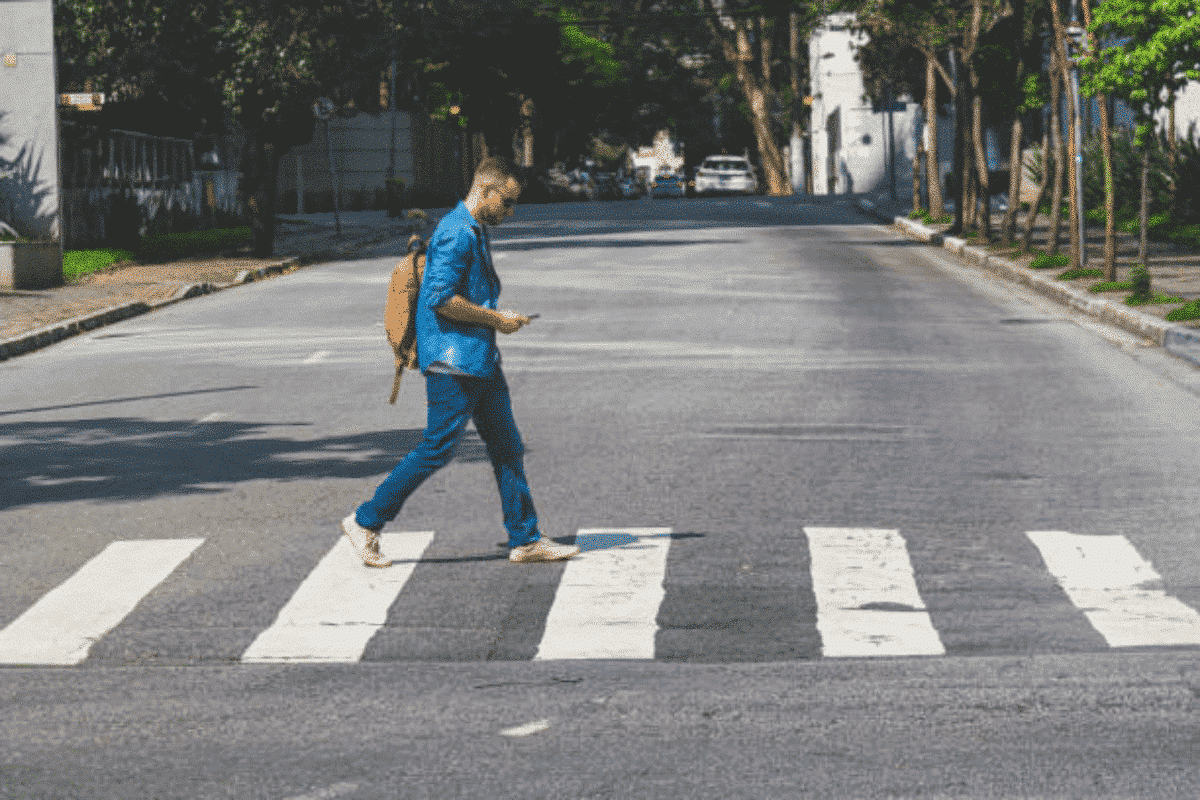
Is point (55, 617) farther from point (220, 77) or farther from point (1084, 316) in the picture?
point (220, 77)

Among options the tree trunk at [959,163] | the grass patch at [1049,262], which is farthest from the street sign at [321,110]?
the grass patch at [1049,262]

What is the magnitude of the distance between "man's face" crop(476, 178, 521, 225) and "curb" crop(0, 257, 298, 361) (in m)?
13.1

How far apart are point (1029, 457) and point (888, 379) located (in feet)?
14.8

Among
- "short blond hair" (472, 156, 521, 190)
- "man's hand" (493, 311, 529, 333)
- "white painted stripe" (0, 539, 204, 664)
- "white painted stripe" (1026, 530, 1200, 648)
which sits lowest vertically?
"white painted stripe" (1026, 530, 1200, 648)

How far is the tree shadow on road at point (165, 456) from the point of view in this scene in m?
12.4

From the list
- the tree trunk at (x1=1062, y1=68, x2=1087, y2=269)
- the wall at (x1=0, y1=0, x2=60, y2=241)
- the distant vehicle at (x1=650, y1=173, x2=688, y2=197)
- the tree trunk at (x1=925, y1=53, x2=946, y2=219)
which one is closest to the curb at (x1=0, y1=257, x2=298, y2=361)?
the wall at (x1=0, y1=0, x2=60, y2=241)

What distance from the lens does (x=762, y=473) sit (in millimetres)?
12484

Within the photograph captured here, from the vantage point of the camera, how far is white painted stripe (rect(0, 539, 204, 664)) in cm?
809

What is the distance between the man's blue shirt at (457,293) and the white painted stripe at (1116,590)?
2793 millimetres

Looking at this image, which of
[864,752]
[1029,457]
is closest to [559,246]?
[1029,457]

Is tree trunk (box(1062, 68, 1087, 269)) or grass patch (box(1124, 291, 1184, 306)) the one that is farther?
tree trunk (box(1062, 68, 1087, 269))

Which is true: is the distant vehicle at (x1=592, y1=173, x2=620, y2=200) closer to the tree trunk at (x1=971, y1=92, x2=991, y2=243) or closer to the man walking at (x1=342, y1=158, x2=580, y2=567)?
the tree trunk at (x1=971, y1=92, x2=991, y2=243)

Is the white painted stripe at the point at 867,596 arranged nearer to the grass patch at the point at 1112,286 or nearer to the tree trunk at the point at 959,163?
the grass patch at the point at 1112,286

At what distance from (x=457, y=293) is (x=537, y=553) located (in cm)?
130
